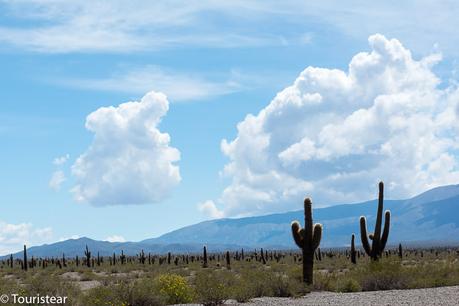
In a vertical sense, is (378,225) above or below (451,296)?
above

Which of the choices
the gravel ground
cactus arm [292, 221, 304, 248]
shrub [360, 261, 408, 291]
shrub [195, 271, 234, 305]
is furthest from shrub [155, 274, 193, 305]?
shrub [360, 261, 408, 291]

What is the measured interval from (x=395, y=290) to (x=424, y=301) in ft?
15.8

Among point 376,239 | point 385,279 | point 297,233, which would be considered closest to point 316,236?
point 297,233

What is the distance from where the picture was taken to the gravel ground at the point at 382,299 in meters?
22.6

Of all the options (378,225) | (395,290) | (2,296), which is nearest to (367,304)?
(395,290)

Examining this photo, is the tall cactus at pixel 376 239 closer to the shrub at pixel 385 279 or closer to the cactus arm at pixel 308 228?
the shrub at pixel 385 279

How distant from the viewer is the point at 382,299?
23641mm

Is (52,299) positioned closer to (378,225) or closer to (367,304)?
(367,304)

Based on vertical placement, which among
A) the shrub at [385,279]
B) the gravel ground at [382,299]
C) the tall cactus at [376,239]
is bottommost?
the gravel ground at [382,299]

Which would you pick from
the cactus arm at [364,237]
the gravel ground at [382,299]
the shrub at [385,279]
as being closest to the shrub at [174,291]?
the gravel ground at [382,299]

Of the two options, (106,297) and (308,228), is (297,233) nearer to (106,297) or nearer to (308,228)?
(308,228)

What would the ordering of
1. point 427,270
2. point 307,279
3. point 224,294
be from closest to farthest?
point 224,294 < point 307,279 < point 427,270

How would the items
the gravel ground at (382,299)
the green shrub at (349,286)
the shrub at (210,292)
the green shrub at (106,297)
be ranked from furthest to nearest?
the green shrub at (349,286) → the shrub at (210,292) → the gravel ground at (382,299) → the green shrub at (106,297)

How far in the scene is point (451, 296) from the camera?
24.2 metres
